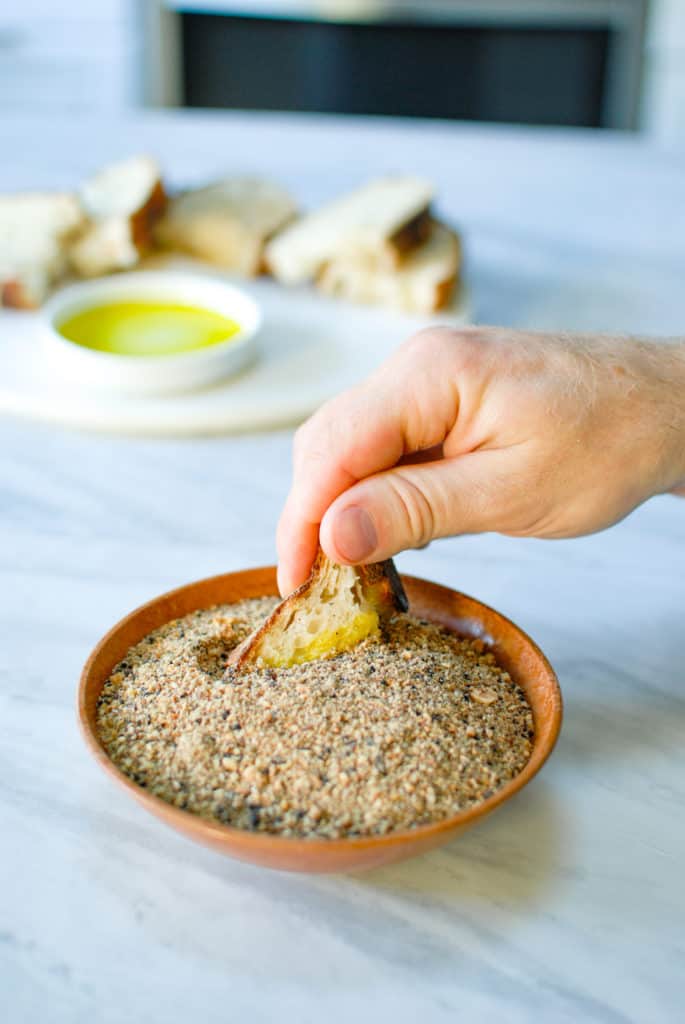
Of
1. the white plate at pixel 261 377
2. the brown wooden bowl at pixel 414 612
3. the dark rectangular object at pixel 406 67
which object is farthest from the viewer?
the dark rectangular object at pixel 406 67

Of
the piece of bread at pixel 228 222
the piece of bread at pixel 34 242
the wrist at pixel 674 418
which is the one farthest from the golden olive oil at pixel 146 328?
the wrist at pixel 674 418

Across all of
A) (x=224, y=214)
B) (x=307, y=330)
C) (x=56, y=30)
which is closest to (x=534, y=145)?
(x=224, y=214)

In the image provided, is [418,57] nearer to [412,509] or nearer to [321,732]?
[412,509]

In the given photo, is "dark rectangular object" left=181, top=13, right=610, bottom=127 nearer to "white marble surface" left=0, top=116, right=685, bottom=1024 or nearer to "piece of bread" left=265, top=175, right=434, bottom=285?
"piece of bread" left=265, top=175, right=434, bottom=285

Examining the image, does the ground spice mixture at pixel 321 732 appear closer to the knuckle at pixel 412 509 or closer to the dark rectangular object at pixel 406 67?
the knuckle at pixel 412 509

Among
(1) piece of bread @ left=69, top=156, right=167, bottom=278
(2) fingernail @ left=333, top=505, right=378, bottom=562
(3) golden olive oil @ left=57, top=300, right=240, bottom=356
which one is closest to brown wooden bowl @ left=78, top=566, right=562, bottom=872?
(2) fingernail @ left=333, top=505, right=378, bottom=562

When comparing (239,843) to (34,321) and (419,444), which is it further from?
(34,321)

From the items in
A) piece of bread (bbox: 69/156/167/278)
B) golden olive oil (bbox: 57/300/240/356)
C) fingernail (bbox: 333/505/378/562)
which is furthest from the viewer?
piece of bread (bbox: 69/156/167/278)
